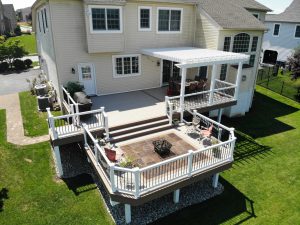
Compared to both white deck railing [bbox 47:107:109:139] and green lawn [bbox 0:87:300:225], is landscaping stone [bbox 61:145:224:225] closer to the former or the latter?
green lawn [bbox 0:87:300:225]

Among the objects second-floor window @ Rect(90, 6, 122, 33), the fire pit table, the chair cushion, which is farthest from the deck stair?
second-floor window @ Rect(90, 6, 122, 33)

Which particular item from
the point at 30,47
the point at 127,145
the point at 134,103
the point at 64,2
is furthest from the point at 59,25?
the point at 30,47

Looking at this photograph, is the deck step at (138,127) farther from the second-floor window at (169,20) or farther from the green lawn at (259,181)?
the second-floor window at (169,20)

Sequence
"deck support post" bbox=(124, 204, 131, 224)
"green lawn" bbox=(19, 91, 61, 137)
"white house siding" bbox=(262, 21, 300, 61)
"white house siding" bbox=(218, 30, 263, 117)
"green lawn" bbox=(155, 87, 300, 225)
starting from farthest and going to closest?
"white house siding" bbox=(262, 21, 300, 61), "white house siding" bbox=(218, 30, 263, 117), "green lawn" bbox=(19, 91, 61, 137), "green lawn" bbox=(155, 87, 300, 225), "deck support post" bbox=(124, 204, 131, 224)

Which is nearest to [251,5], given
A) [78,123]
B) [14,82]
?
[78,123]

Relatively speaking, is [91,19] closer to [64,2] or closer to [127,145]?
[64,2]
